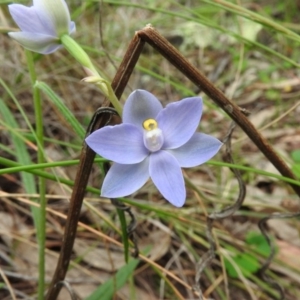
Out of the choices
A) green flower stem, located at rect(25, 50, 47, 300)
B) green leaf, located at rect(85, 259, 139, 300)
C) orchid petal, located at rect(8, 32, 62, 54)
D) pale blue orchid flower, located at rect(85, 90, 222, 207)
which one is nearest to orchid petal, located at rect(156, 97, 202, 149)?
pale blue orchid flower, located at rect(85, 90, 222, 207)

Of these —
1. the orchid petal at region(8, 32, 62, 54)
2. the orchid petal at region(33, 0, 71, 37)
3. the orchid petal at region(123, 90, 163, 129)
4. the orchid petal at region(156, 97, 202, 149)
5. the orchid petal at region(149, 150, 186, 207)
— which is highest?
the orchid petal at region(33, 0, 71, 37)

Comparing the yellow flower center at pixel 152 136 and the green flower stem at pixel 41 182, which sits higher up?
the green flower stem at pixel 41 182

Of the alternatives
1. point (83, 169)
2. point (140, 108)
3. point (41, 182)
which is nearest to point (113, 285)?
point (41, 182)

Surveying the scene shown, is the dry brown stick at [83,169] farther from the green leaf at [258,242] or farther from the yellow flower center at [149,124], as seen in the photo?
the green leaf at [258,242]

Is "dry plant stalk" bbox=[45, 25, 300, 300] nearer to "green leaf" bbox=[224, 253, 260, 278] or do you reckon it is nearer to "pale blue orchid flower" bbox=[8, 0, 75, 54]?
"pale blue orchid flower" bbox=[8, 0, 75, 54]

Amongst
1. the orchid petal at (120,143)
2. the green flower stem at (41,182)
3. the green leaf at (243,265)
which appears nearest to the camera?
the orchid petal at (120,143)

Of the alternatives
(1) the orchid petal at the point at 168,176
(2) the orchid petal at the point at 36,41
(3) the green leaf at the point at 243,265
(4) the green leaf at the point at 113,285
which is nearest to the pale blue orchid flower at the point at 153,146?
(1) the orchid petal at the point at 168,176
